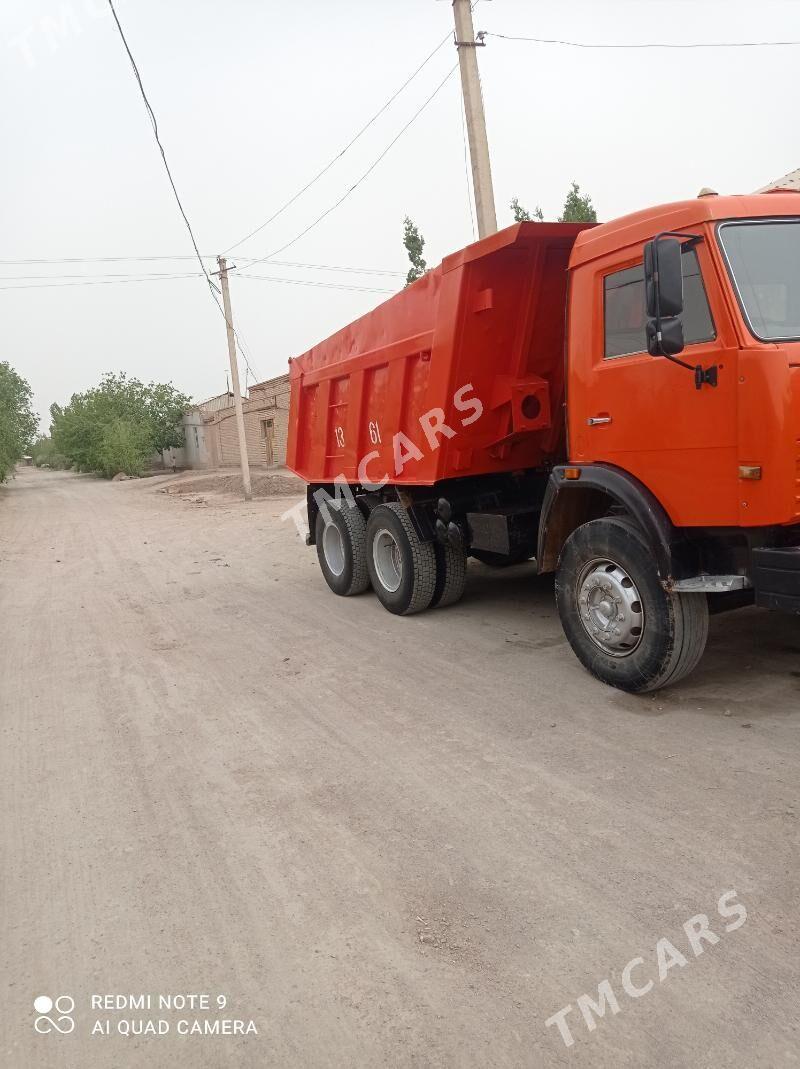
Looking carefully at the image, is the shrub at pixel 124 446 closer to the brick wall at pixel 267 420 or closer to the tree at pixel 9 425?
the tree at pixel 9 425

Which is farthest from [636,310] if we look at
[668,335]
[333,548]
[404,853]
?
[333,548]

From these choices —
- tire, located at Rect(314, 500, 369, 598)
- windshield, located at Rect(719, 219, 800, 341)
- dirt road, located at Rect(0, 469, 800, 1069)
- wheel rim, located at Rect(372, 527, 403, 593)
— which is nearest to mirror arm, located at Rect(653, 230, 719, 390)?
windshield, located at Rect(719, 219, 800, 341)

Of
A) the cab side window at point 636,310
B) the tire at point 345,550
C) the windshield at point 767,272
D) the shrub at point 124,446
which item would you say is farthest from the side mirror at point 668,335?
the shrub at point 124,446

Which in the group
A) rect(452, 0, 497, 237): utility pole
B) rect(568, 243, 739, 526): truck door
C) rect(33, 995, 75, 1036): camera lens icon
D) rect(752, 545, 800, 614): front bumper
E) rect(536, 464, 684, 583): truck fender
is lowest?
rect(33, 995, 75, 1036): camera lens icon

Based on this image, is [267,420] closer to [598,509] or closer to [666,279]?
[598,509]

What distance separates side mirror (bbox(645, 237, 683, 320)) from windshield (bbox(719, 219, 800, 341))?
0.34 metres

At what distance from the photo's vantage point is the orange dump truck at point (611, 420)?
3.59 meters

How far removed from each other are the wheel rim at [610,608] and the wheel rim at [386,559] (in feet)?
8.94

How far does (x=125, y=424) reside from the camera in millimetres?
44781

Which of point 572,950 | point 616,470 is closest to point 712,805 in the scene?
point 572,950

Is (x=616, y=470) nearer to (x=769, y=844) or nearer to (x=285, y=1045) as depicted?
(x=769, y=844)

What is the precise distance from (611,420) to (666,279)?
3.14ft

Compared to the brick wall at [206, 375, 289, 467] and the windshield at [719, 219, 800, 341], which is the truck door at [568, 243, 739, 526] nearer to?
the windshield at [719, 219, 800, 341]

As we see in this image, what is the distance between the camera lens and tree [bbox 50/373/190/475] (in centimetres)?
4450
